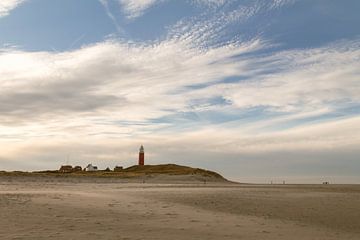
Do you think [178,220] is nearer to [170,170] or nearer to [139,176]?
[139,176]

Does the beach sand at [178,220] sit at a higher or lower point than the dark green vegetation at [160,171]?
lower

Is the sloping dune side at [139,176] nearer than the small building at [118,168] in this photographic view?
Yes

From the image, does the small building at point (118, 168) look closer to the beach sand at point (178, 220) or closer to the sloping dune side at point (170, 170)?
the sloping dune side at point (170, 170)

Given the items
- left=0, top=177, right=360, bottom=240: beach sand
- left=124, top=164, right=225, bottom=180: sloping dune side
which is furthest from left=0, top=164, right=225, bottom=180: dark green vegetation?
left=0, top=177, right=360, bottom=240: beach sand

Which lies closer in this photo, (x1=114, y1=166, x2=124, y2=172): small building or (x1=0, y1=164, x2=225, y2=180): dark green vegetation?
(x1=0, y1=164, x2=225, y2=180): dark green vegetation

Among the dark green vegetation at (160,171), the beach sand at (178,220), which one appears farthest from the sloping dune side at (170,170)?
the beach sand at (178,220)

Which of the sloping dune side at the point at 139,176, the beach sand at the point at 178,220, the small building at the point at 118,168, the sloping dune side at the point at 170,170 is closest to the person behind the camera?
the beach sand at the point at 178,220

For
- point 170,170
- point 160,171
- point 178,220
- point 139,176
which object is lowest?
point 178,220

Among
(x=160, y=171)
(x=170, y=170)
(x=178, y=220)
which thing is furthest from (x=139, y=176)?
(x=178, y=220)

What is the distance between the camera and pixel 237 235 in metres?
11.7

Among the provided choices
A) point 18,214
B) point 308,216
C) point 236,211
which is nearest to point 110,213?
point 18,214

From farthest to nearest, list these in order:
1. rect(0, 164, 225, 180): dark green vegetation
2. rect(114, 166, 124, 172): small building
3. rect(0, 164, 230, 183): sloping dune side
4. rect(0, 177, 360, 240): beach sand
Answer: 1. rect(114, 166, 124, 172): small building
2. rect(0, 164, 225, 180): dark green vegetation
3. rect(0, 164, 230, 183): sloping dune side
4. rect(0, 177, 360, 240): beach sand

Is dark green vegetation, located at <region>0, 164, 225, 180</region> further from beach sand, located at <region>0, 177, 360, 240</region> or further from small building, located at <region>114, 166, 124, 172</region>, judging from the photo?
beach sand, located at <region>0, 177, 360, 240</region>

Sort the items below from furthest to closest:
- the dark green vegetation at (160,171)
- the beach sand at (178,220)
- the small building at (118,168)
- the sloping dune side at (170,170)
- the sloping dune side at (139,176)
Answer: the small building at (118,168), the sloping dune side at (170,170), the dark green vegetation at (160,171), the sloping dune side at (139,176), the beach sand at (178,220)
